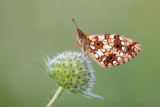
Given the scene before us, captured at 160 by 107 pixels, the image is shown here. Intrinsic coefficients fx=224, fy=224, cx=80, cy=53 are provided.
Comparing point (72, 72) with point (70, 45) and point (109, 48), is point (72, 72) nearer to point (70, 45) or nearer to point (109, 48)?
point (109, 48)

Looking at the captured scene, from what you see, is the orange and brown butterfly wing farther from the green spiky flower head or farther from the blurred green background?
the blurred green background

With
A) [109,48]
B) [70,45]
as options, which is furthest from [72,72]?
[70,45]

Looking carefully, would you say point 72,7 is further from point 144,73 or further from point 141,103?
point 141,103

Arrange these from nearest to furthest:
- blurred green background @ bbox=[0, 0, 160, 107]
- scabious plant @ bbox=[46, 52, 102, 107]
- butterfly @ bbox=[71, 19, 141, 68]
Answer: scabious plant @ bbox=[46, 52, 102, 107] → butterfly @ bbox=[71, 19, 141, 68] → blurred green background @ bbox=[0, 0, 160, 107]

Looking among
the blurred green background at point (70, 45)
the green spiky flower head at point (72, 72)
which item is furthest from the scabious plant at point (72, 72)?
the blurred green background at point (70, 45)

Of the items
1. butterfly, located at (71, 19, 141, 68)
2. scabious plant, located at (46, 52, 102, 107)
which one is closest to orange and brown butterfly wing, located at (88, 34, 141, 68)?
butterfly, located at (71, 19, 141, 68)

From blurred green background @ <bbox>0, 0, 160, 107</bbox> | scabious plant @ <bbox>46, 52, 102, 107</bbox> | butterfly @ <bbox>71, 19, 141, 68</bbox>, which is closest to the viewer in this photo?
scabious plant @ <bbox>46, 52, 102, 107</bbox>

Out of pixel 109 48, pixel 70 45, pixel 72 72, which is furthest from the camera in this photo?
pixel 70 45

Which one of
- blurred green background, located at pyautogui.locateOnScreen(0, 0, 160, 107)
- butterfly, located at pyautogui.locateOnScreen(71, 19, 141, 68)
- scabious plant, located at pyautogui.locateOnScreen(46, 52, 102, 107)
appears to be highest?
blurred green background, located at pyautogui.locateOnScreen(0, 0, 160, 107)
